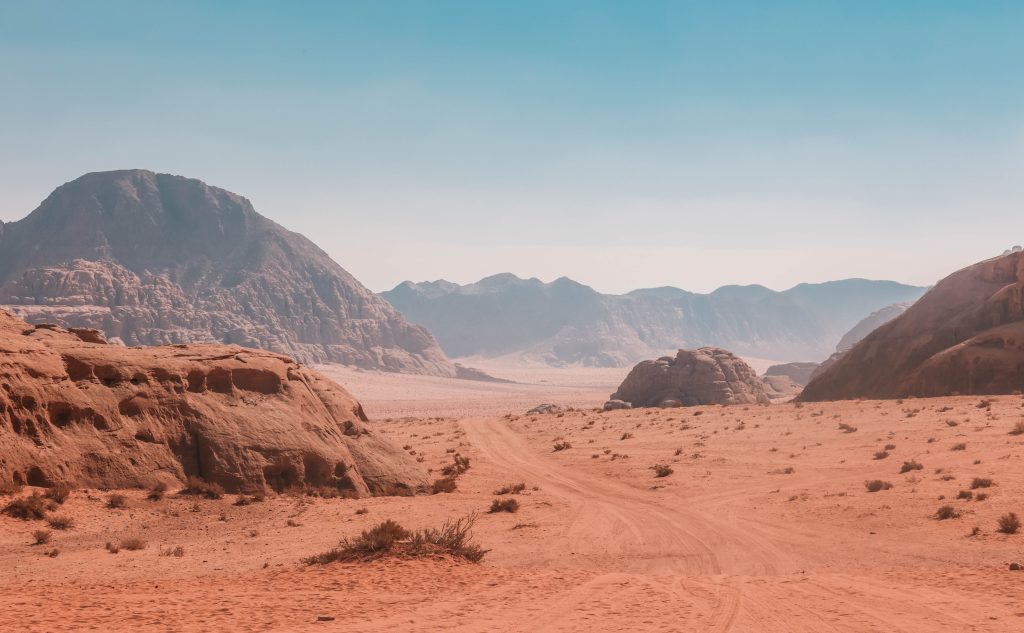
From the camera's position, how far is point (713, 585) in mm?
10422

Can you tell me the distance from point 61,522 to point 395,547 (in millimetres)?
6143

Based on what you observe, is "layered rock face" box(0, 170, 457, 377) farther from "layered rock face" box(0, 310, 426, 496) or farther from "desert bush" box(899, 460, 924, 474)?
"desert bush" box(899, 460, 924, 474)

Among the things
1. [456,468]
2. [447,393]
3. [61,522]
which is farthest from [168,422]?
[447,393]

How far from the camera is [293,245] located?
16638cm

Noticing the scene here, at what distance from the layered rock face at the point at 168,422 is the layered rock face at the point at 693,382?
40.3 meters

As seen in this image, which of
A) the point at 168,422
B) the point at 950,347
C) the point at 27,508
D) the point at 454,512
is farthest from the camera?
the point at 950,347

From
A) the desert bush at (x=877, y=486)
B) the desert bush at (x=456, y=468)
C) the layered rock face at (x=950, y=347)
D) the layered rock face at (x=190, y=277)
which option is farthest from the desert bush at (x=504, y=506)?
the layered rock face at (x=190, y=277)

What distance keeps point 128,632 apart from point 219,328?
132888 millimetres

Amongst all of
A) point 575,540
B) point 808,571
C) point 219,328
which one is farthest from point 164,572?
point 219,328

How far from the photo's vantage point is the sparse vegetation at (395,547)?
1121 centimetres

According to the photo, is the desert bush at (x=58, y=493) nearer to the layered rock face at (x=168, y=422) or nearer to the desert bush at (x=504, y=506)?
the layered rock face at (x=168, y=422)

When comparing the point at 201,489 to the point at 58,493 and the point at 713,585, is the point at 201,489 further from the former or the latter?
the point at 713,585

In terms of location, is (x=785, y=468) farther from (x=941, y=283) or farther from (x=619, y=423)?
(x=941, y=283)

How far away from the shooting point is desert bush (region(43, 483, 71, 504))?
1361 centimetres
